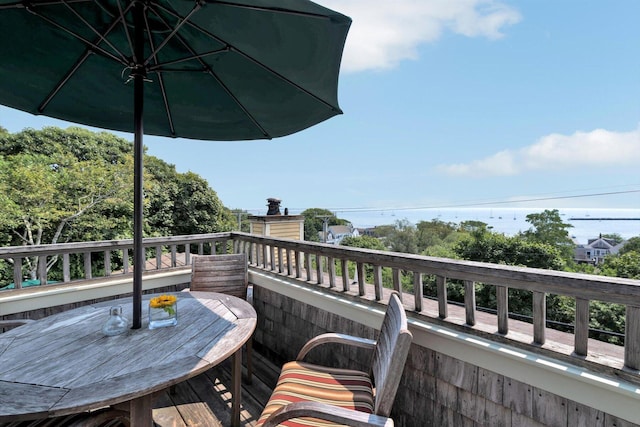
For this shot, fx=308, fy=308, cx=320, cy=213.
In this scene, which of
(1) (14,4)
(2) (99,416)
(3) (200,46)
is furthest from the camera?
(3) (200,46)

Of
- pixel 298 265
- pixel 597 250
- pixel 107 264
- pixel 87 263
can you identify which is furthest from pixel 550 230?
pixel 87 263

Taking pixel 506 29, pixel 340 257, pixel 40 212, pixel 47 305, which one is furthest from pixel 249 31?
pixel 40 212

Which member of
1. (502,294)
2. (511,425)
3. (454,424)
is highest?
(502,294)

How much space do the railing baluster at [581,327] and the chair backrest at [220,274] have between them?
2.37m

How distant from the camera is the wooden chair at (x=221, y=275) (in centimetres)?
282

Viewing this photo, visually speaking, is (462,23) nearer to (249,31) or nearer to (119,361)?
(249,31)

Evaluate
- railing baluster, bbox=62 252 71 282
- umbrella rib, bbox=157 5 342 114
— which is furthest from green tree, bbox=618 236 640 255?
railing baluster, bbox=62 252 71 282

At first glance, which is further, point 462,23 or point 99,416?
point 462,23

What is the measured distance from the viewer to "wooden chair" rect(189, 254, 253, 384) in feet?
9.27

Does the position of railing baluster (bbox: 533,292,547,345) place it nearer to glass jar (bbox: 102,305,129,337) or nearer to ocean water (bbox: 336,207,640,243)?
glass jar (bbox: 102,305,129,337)

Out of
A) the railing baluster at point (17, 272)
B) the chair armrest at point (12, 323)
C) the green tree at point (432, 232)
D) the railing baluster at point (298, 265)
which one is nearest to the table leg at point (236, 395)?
the railing baluster at point (298, 265)

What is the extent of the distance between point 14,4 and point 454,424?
9.59 ft

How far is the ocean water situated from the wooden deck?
28.5 feet

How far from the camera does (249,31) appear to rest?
154cm
